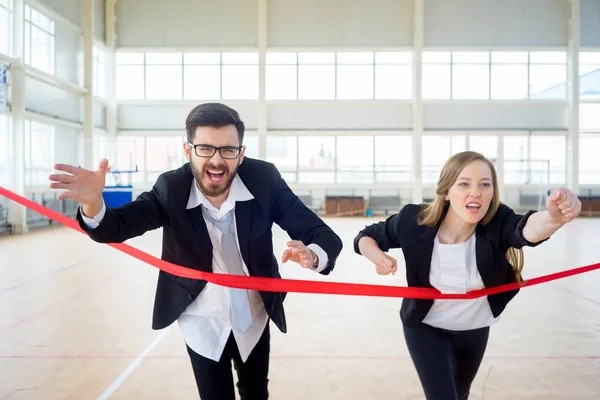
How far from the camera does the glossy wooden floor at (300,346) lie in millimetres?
4438

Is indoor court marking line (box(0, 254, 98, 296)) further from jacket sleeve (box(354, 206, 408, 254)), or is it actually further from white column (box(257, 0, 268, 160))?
white column (box(257, 0, 268, 160))

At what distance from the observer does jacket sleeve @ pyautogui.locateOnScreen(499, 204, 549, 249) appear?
110 inches

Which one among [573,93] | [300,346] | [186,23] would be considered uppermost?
[186,23]

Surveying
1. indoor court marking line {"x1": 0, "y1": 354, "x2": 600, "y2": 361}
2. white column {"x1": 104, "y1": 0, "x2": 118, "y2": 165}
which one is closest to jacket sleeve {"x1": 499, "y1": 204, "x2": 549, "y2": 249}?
indoor court marking line {"x1": 0, "y1": 354, "x2": 600, "y2": 361}

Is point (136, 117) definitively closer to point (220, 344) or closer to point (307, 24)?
point (307, 24)

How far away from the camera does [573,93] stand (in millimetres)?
26109

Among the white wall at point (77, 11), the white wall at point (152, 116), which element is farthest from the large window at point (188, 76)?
the white wall at point (77, 11)

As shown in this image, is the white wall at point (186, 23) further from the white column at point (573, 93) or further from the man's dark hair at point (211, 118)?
the man's dark hair at point (211, 118)

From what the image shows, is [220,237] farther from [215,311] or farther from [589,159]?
[589,159]

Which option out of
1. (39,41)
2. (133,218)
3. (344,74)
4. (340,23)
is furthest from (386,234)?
(340,23)

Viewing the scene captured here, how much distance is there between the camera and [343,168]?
2784cm

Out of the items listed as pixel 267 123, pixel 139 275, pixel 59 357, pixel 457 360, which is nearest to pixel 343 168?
pixel 267 123

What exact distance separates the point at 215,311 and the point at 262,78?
2437 cm

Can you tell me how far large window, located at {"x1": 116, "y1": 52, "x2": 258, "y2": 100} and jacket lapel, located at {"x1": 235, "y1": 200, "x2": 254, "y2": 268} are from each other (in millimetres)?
24835
